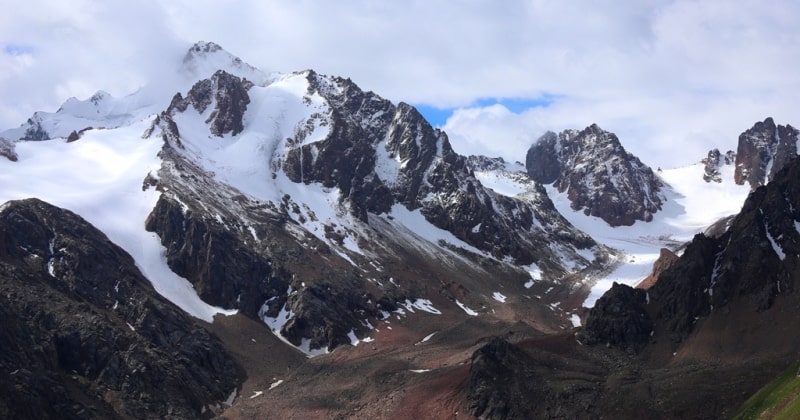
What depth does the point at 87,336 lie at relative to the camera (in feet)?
366

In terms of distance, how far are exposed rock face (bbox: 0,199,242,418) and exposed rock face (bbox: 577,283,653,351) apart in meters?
62.7

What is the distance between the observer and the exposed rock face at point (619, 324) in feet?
358

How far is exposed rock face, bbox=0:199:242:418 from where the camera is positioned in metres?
92.5

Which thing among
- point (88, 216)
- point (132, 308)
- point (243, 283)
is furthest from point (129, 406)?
point (88, 216)

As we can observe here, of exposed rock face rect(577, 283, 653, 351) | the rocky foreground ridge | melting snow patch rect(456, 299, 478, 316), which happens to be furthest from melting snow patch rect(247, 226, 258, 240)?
exposed rock face rect(577, 283, 653, 351)

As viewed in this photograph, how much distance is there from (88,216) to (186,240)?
897 inches

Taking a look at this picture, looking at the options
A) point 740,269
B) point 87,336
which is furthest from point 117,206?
point 740,269

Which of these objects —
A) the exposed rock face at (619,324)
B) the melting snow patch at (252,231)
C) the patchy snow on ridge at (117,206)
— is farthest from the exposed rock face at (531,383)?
the melting snow patch at (252,231)

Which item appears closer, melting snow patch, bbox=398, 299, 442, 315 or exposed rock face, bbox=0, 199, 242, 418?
exposed rock face, bbox=0, 199, 242, 418

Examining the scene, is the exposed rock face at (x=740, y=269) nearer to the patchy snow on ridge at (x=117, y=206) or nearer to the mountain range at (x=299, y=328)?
the mountain range at (x=299, y=328)

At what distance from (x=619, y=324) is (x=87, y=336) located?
82.7 m

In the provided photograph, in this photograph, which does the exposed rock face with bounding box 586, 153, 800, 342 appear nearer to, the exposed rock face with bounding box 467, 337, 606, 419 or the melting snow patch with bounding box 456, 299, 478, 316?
the exposed rock face with bounding box 467, 337, 606, 419

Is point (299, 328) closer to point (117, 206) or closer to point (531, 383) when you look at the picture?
point (117, 206)

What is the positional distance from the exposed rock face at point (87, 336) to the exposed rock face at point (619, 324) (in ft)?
206
